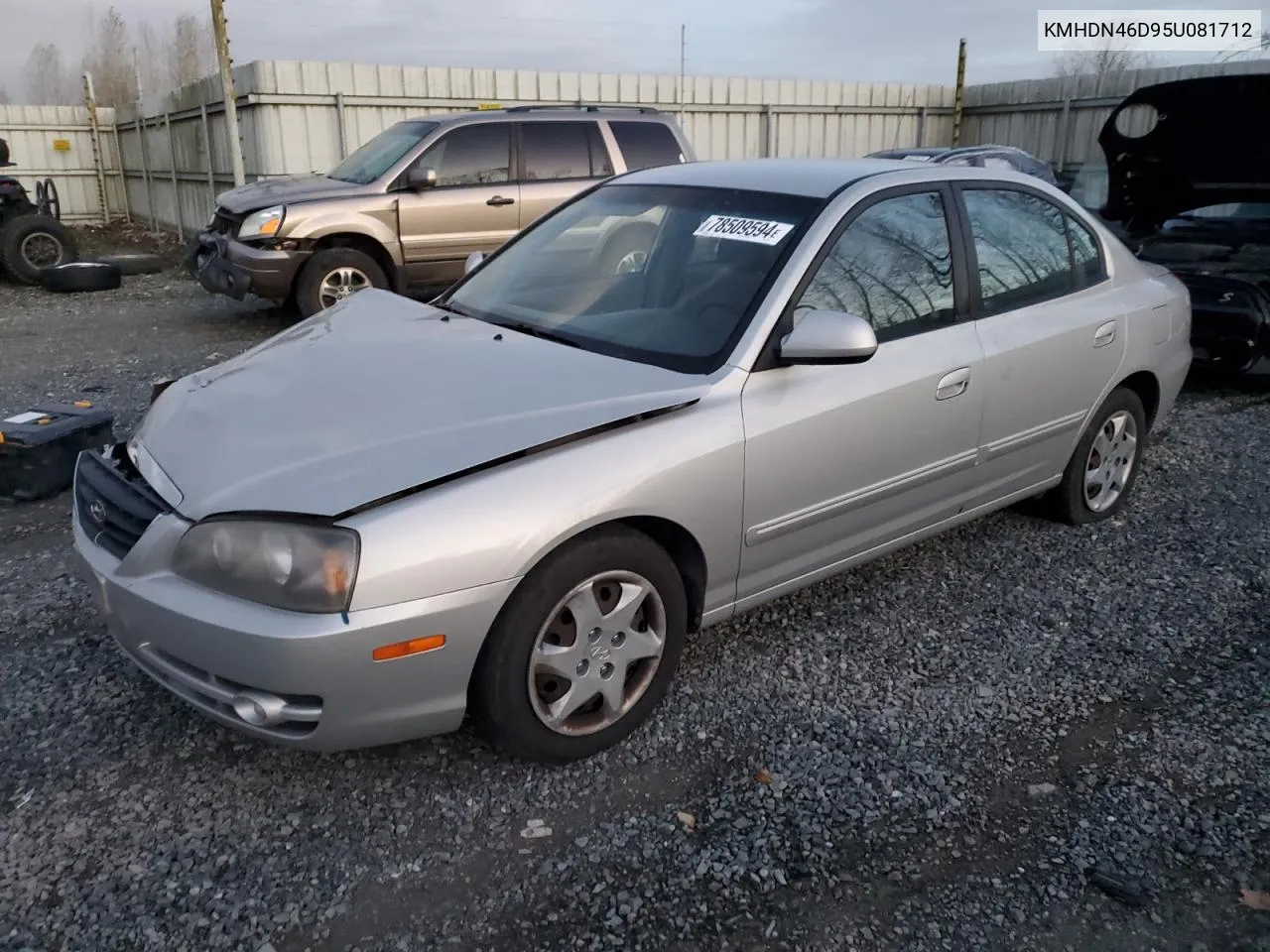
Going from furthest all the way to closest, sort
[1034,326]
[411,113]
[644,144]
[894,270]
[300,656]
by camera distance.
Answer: [411,113] < [644,144] < [1034,326] < [894,270] < [300,656]

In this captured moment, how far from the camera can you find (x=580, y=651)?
115 inches

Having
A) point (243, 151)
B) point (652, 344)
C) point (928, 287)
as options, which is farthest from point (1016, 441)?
point (243, 151)

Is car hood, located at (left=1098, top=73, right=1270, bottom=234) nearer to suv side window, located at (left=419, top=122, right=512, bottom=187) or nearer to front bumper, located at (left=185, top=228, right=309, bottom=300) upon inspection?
suv side window, located at (left=419, top=122, right=512, bottom=187)

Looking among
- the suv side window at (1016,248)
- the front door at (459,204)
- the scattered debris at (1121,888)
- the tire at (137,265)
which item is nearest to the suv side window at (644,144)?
the front door at (459,204)

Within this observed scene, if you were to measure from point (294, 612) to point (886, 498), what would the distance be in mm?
2081

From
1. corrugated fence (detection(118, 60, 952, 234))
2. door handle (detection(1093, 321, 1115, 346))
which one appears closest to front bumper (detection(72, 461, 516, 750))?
door handle (detection(1093, 321, 1115, 346))

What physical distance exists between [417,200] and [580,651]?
7.15 metres

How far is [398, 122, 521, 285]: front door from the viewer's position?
926cm

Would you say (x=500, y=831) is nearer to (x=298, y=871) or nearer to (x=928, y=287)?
(x=298, y=871)

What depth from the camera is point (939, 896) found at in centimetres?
253

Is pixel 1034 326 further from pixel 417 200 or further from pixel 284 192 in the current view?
pixel 284 192

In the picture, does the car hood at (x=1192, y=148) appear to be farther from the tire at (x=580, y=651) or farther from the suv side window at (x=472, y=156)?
the tire at (x=580, y=651)

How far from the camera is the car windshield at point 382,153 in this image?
30.6 ft

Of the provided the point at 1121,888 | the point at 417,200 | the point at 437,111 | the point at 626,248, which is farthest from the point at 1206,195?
the point at 437,111
